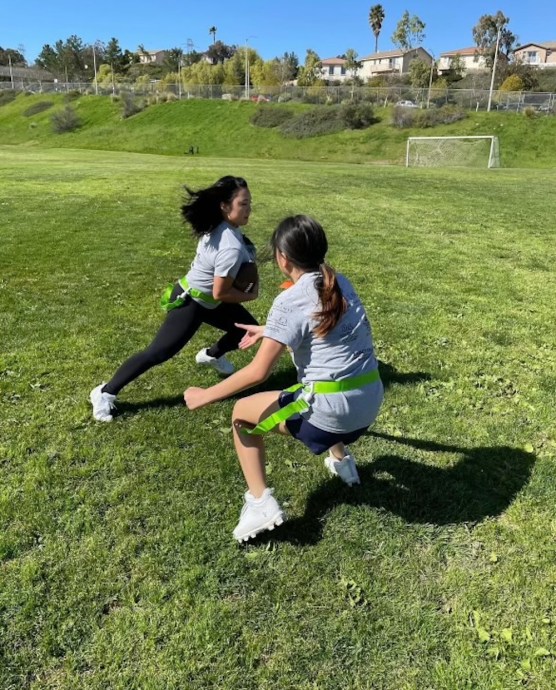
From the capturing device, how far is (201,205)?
4.16m

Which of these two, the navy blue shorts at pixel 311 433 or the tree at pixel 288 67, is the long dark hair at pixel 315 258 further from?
the tree at pixel 288 67

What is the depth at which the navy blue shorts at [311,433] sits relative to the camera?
120 inches

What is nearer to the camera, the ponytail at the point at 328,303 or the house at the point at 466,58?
the ponytail at the point at 328,303

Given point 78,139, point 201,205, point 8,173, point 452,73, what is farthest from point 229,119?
point 201,205

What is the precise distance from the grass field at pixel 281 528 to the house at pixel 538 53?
12957 cm

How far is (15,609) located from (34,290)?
595 centimetres

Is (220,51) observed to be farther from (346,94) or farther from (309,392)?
(309,392)

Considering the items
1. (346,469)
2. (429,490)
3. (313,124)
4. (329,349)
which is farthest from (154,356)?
(313,124)

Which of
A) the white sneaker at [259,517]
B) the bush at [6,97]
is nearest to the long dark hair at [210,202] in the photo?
the white sneaker at [259,517]

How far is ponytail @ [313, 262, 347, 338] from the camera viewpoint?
2.81 metres

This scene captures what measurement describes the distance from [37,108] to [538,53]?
102606 mm

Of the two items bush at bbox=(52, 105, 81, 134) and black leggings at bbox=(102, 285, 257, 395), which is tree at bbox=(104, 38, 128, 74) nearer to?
bush at bbox=(52, 105, 81, 134)

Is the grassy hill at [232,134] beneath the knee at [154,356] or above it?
above

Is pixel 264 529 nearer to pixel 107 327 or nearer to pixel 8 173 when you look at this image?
pixel 107 327
